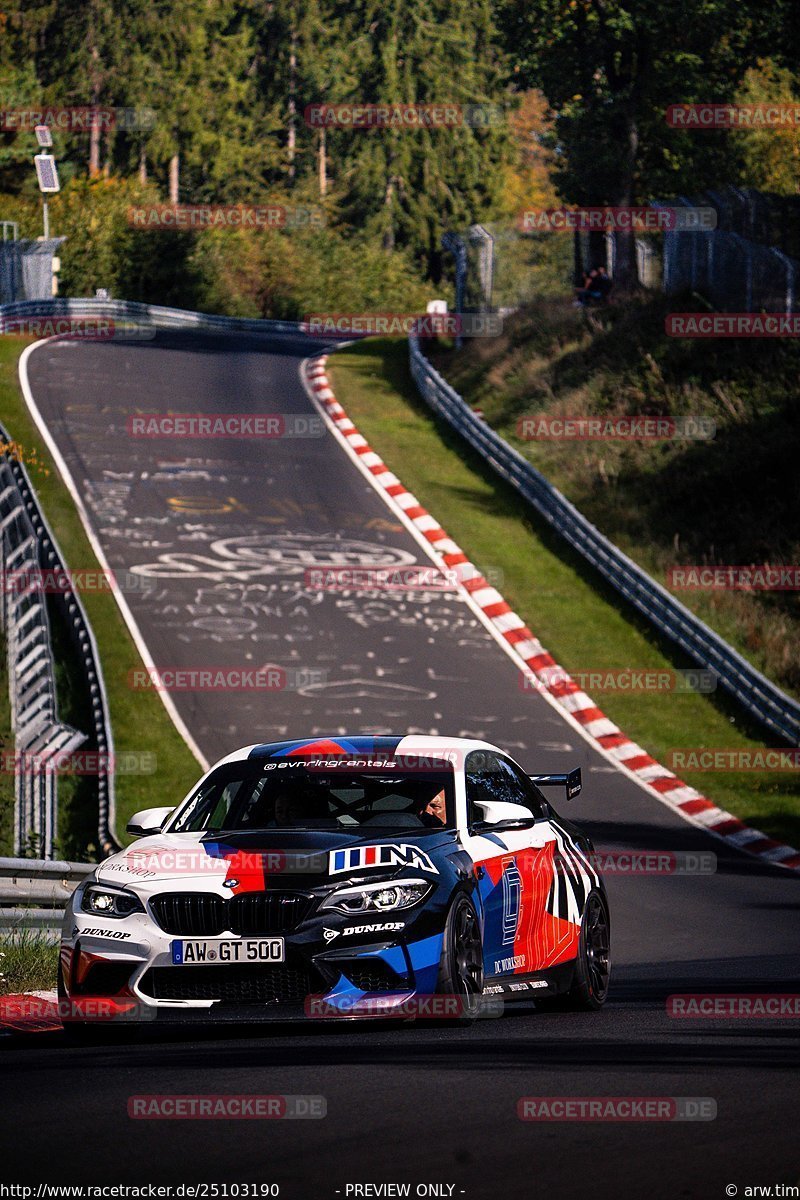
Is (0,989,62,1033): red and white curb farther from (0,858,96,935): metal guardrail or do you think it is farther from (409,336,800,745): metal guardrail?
(409,336,800,745): metal guardrail

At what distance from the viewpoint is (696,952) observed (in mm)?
13469

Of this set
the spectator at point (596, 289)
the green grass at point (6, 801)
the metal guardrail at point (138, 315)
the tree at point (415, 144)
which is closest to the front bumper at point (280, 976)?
the green grass at point (6, 801)

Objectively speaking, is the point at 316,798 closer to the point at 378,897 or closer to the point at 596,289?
the point at 378,897

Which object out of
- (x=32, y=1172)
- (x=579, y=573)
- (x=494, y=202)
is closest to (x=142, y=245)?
(x=494, y=202)

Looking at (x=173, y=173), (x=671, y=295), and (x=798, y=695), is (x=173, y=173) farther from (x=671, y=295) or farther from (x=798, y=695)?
(x=798, y=695)

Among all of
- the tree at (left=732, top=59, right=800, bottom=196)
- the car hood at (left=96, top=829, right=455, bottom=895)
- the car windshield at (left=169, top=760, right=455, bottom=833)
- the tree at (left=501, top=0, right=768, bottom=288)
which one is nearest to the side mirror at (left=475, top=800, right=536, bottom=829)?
the car windshield at (left=169, top=760, right=455, bottom=833)

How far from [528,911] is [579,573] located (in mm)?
20239

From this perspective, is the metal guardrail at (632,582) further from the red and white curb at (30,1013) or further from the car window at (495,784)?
the red and white curb at (30,1013)

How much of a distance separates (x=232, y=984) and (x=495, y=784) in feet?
7.60

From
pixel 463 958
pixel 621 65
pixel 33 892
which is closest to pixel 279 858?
pixel 463 958

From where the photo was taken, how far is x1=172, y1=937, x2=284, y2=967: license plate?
812 centimetres

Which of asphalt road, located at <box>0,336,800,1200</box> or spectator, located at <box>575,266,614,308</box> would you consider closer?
asphalt road, located at <box>0,336,800,1200</box>

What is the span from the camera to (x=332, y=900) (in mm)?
8227

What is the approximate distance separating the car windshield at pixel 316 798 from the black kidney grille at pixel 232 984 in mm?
1159
